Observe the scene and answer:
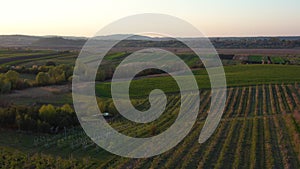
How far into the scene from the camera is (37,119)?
21781 millimetres

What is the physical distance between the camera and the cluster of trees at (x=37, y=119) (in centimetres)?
2127

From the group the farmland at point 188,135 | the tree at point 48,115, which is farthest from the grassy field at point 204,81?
the tree at point 48,115

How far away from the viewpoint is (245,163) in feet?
48.5

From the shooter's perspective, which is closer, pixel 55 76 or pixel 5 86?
pixel 5 86

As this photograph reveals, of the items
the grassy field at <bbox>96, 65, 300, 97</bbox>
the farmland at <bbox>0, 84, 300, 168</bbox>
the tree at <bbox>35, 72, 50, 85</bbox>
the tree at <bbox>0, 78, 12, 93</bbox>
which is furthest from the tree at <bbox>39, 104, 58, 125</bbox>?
the tree at <bbox>35, 72, 50, 85</bbox>

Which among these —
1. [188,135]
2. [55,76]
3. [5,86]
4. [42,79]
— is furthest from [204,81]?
[188,135]

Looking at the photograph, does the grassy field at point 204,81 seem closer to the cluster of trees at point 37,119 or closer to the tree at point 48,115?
the cluster of trees at point 37,119

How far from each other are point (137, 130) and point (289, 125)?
8.49 metres

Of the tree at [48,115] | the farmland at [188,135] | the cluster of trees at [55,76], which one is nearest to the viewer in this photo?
the farmland at [188,135]

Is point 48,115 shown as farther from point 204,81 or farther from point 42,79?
point 204,81

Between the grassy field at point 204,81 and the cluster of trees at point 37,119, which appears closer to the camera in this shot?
the cluster of trees at point 37,119

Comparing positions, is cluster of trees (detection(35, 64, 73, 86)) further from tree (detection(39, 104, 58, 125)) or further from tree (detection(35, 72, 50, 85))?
tree (detection(39, 104, 58, 125))

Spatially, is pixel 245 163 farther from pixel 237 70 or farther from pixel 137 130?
pixel 237 70

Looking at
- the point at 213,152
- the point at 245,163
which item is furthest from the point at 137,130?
the point at 245,163
